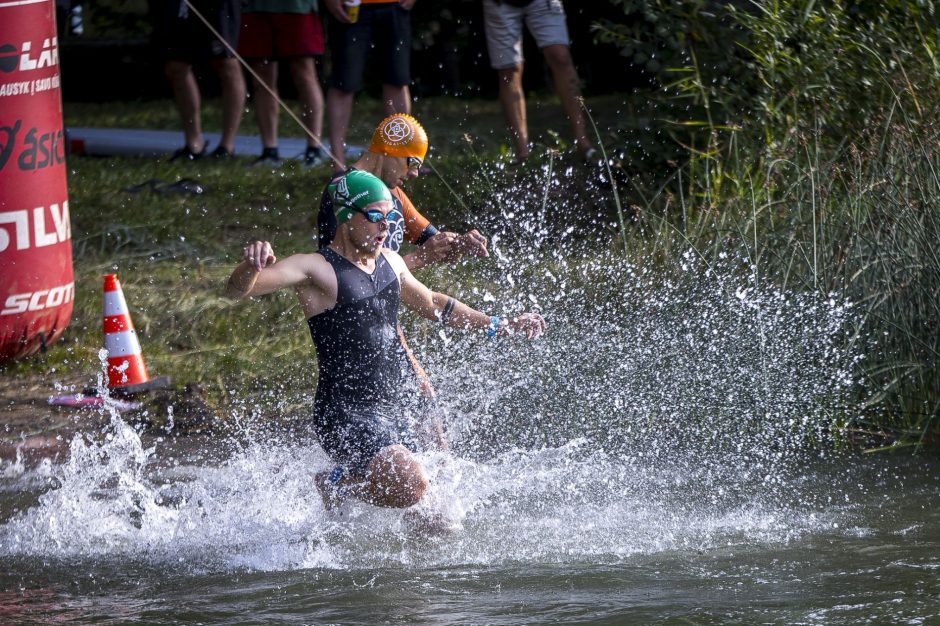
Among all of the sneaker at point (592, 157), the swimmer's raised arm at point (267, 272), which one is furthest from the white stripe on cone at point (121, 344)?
the sneaker at point (592, 157)

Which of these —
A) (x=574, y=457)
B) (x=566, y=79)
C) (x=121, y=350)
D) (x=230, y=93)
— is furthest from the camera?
(x=230, y=93)

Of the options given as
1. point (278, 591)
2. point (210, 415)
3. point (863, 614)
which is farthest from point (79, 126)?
point (863, 614)

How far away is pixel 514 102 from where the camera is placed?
32.2 ft

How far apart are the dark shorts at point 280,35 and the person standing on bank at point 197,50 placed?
0.21 meters

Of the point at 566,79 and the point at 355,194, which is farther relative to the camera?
the point at 566,79

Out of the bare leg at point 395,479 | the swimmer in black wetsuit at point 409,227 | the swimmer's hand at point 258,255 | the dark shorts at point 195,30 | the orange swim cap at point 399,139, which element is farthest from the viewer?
the dark shorts at point 195,30

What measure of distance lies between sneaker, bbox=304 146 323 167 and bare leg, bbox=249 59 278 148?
0.87 feet

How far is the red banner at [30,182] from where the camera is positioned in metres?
7.02

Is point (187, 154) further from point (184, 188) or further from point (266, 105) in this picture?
point (184, 188)

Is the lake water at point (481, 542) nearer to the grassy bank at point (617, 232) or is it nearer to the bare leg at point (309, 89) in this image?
the grassy bank at point (617, 232)

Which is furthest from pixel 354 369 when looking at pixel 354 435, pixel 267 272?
pixel 267 272

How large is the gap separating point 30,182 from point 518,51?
12.7 feet

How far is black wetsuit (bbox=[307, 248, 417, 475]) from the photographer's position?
526 cm

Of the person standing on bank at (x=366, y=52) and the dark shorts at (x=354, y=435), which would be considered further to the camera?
the person standing on bank at (x=366, y=52)
